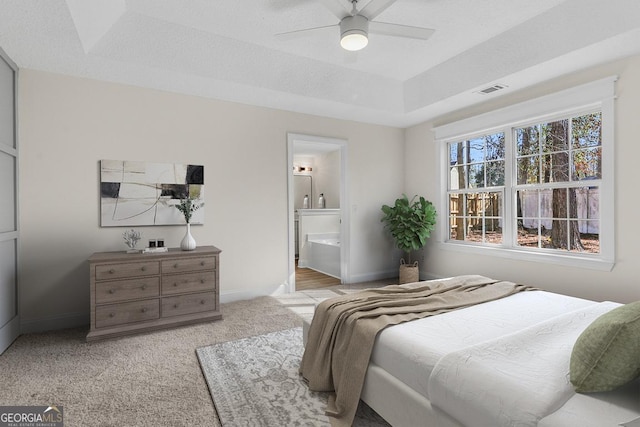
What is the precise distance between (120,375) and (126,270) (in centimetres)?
98

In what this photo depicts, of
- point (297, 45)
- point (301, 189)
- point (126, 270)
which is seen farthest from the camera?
point (301, 189)

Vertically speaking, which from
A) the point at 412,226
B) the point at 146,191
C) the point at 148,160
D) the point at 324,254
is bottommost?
the point at 324,254

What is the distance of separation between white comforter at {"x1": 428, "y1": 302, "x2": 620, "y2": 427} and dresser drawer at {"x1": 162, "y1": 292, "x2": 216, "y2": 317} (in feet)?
8.14

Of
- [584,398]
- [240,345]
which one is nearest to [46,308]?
[240,345]

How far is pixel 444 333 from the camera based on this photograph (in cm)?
170

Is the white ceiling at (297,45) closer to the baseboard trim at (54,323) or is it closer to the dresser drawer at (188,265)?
the dresser drawer at (188,265)

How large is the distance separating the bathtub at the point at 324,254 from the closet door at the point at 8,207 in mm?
3843

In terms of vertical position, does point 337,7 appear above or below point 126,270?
above

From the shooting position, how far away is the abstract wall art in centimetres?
333

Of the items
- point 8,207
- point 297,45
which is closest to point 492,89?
point 297,45

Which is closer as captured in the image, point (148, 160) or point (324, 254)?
point (148, 160)

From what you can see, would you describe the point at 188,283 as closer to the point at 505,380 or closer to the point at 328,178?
the point at 505,380

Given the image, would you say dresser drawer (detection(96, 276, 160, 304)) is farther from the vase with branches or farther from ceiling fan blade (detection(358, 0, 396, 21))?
ceiling fan blade (detection(358, 0, 396, 21))

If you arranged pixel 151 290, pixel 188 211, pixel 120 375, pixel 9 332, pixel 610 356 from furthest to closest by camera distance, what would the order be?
1. pixel 188 211
2. pixel 151 290
3. pixel 9 332
4. pixel 120 375
5. pixel 610 356
